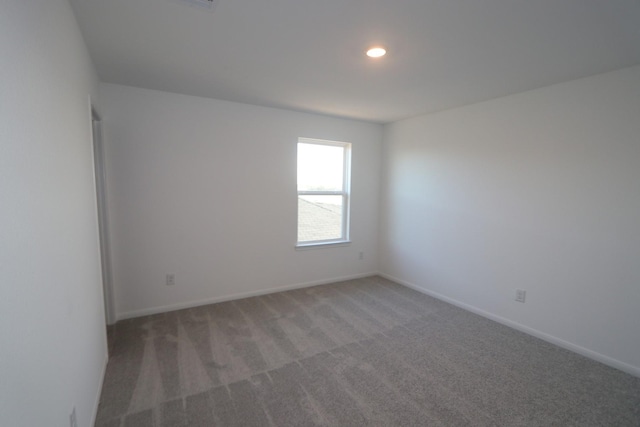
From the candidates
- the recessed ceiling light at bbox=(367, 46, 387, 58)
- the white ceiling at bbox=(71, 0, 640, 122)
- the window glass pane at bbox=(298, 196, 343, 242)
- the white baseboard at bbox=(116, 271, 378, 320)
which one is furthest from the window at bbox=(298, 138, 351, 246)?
the recessed ceiling light at bbox=(367, 46, 387, 58)

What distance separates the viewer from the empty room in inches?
Result: 53.6

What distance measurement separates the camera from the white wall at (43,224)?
33.3 inches

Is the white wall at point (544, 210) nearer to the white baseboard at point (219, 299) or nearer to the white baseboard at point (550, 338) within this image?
the white baseboard at point (550, 338)

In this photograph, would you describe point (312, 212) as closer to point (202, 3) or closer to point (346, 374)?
point (346, 374)

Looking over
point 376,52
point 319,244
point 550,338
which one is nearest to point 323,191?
point 319,244

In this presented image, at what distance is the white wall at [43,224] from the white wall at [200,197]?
3.80 ft

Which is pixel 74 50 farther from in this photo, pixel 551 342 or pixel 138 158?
pixel 551 342

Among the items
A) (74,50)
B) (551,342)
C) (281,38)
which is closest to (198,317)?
(74,50)

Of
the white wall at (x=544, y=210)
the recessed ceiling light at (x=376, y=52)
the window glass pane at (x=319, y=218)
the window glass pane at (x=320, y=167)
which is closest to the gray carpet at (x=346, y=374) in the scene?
the white wall at (x=544, y=210)

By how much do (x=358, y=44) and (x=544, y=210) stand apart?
91.3 inches

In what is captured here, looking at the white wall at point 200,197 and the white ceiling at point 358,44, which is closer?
the white ceiling at point 358,44

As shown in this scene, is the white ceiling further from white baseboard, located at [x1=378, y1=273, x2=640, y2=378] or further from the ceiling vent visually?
white baseboard, located at [x1=378, y1=273, x2=640, y2=378]

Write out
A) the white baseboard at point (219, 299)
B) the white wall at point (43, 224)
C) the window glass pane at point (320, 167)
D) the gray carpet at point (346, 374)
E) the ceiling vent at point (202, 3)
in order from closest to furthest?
the white wall at point (43, 224)
the ceiling vent at point (202, 3)
the gray carpet at point (346, 374)
the white baseboard at point (219, 299)
the window glass pane at point (320, 167)

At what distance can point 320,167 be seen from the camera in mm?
4176
